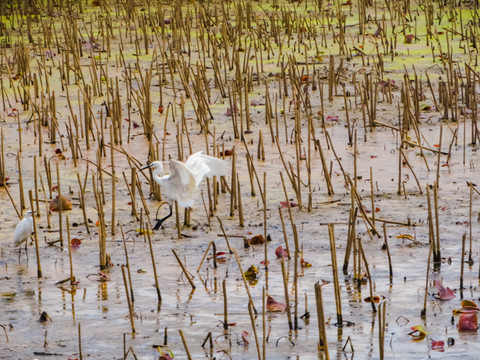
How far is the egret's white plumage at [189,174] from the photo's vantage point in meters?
5.16

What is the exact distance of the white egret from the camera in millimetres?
5160

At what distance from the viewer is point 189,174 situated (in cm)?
516

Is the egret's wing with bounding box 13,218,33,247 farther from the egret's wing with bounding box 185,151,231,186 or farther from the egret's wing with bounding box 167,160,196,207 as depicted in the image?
the egret's wing with bounding box 185,151,231,186

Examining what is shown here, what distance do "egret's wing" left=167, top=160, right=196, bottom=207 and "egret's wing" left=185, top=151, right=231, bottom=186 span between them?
4 centimetres

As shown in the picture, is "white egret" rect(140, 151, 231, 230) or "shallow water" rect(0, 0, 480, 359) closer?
"shallow water" rect(0, 0, 480, 359)

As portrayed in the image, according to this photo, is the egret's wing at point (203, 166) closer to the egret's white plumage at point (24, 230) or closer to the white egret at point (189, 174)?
the white egret at point (189, 174)

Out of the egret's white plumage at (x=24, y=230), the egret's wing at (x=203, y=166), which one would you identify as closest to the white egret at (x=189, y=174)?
the egret's wing at (x=203, y=166)

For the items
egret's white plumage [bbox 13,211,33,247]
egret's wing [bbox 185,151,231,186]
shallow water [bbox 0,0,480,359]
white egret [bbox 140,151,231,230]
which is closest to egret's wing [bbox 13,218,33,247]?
egret's white plumage [bbox 13,211,33,247]

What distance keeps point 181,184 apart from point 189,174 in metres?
0.13

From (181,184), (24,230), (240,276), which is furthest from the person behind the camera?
(181,184)

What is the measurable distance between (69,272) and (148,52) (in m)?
6.39

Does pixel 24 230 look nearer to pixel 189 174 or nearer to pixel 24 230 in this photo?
pixel 24 230

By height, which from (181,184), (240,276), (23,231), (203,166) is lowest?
(240,276)

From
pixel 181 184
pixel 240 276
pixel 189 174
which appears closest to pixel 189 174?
pixel 189 174
